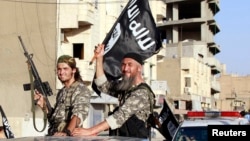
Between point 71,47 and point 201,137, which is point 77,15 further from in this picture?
point 201,137

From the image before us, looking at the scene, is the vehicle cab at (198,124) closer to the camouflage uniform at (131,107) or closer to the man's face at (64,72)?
the camouflage uniform at (131,107)

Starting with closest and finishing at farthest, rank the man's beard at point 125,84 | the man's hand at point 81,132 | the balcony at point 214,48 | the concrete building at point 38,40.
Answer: the man's hand at point 81,132 → the man's beard at point 125,84 → the concrete building at point 38,40 → the balcony at point 214,48

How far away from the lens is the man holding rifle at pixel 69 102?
6168mm

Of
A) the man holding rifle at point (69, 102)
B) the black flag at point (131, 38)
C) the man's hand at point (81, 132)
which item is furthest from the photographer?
the black flag at point (131, 38)

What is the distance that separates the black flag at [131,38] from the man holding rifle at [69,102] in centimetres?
332

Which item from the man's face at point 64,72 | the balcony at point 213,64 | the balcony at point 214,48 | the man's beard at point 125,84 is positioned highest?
the balcony at point 214,48

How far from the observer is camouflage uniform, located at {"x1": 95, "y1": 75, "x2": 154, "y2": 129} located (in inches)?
239

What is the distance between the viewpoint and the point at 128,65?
21.4 ft

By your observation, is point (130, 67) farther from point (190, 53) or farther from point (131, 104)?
point (190, 53)

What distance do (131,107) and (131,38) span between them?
→ 17.5 ft

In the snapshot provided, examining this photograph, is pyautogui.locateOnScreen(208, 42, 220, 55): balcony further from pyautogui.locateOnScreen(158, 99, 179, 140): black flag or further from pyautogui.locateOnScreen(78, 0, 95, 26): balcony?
pyautogui.locateOnScreen(158, 99, 179, 140): black flag

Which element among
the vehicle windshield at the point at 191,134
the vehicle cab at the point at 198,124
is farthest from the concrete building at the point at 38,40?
the vehicle windshield at the point at 191,134

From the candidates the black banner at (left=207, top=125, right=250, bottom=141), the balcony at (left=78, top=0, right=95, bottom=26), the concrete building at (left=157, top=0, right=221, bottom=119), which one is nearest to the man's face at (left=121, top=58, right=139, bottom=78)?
the black banner at (left=207, top=125, right=250, bottom=141)

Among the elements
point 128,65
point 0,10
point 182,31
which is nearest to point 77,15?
point 0,10
